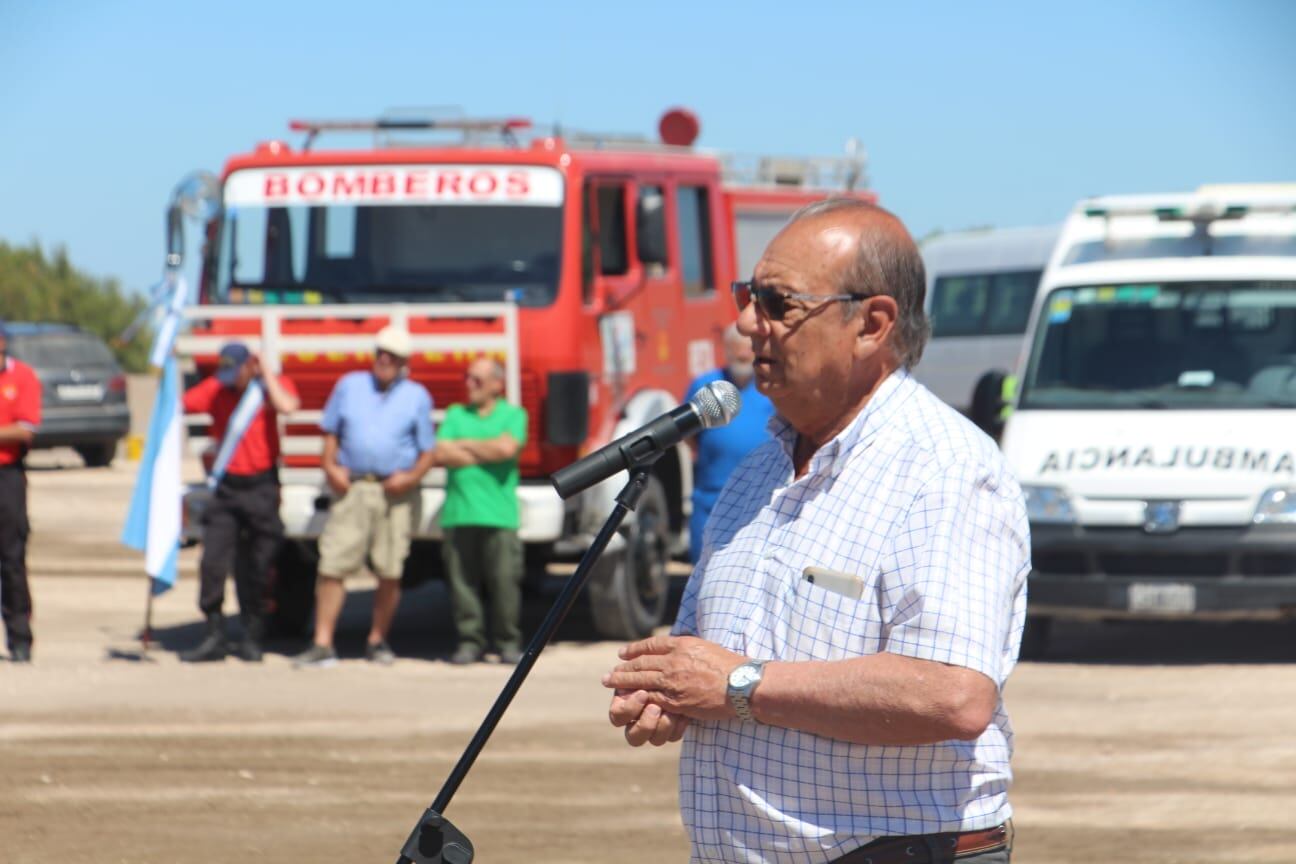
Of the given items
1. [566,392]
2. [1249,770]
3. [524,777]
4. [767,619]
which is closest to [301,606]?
[566,392]

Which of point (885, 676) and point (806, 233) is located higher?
point (806, 233)

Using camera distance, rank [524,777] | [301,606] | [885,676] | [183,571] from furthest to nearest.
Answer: [183,571]
[301,606]
[524,777]
[885,676]

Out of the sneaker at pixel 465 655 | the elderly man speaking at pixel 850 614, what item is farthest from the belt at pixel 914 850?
the sneaker at pixel 465 655

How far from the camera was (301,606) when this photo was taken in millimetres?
13617

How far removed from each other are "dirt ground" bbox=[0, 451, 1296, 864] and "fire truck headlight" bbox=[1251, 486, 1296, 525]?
898 mm

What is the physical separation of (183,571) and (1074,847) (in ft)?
39.1

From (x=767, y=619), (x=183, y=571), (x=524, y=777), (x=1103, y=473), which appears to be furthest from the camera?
(x=183, y=571)

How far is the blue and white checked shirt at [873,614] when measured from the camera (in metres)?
2.96

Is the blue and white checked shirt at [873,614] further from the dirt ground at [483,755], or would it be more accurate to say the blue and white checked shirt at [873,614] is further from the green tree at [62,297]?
the green tree at [62,297]

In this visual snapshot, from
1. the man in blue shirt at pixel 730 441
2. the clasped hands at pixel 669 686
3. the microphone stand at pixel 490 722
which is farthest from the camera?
the man in blue shirt at pixel 730 441

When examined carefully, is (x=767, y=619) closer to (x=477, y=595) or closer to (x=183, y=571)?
(x=477, y=595)

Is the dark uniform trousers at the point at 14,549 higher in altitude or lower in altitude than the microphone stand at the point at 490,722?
lower

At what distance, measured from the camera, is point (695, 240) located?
46.5 feet

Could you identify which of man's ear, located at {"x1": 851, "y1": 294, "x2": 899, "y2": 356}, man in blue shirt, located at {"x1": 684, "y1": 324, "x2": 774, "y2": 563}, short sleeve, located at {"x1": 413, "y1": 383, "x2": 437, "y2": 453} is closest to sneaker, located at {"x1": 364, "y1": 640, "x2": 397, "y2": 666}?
short sleeve, located at {"x1": 413, "y1": 383, "x2": 437, "y2": 453}
